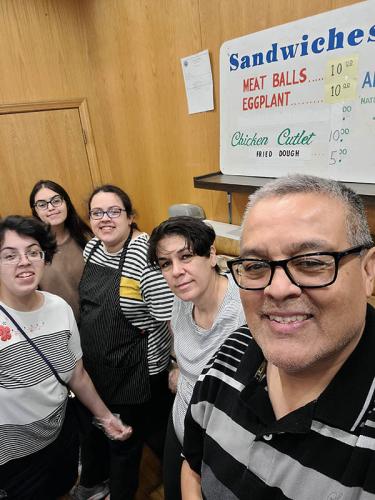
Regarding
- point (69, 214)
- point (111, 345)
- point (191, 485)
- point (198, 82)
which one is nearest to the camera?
point (191, 485)

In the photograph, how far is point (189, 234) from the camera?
1.16 meters

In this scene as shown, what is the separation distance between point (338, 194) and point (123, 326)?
1096mm

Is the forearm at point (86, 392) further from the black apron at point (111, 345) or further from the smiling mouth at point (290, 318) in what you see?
the smiling mouth at point (290, 318)

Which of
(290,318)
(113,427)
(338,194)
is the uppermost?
(338,194)

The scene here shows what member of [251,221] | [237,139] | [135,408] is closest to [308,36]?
[237,139]

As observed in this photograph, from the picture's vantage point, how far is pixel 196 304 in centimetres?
116

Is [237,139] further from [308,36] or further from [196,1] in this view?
[196,1]

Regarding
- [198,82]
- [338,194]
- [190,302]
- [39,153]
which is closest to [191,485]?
[190,302]

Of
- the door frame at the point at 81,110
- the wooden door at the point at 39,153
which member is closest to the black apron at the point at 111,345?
the wooden door at the point at 39,153

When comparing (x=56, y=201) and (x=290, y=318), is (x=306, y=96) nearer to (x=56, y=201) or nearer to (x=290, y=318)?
(x=290, y=318)

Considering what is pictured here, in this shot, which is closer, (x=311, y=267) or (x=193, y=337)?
(x=311, y=267)

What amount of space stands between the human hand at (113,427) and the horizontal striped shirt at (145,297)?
27 cm

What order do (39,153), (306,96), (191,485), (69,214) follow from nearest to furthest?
(191,485), (306,96), (69,214), (39,153)

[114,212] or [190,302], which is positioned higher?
[114,212]
